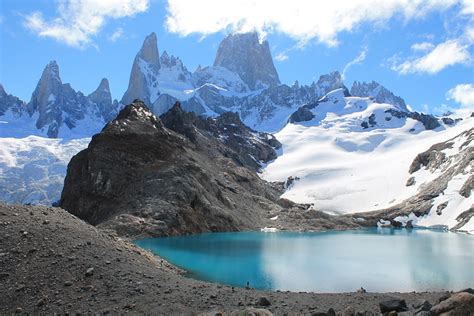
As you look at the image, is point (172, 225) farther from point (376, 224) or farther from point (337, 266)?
point (376, 224)

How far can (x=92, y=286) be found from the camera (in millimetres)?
24672

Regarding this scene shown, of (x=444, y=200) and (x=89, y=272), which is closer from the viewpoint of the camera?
(x=89, y=272)

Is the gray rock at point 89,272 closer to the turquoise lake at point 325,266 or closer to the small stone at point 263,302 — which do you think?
the small stone at point 263,302

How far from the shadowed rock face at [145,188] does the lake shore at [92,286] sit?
2490 inches

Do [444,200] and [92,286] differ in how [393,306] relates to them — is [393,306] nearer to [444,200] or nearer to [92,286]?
[92,286]

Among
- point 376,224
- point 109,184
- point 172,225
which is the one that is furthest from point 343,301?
point 376,224

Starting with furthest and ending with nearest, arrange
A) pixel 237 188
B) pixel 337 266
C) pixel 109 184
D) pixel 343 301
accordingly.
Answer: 1. pixel 237 188
2. pixel 109 184
3. pixel 337 266
4. pixel 343 301

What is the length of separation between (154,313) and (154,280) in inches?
181

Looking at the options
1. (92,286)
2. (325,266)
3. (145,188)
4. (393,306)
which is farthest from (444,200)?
(92,286)

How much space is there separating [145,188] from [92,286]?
8743 cm

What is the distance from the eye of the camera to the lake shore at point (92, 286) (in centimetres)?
2317

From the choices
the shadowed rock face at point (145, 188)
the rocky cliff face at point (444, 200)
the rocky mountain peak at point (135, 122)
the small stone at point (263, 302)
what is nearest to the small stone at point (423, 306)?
the small stone at point (263, 302)

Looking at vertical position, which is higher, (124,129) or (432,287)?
(124,129)

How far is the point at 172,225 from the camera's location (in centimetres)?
10194
